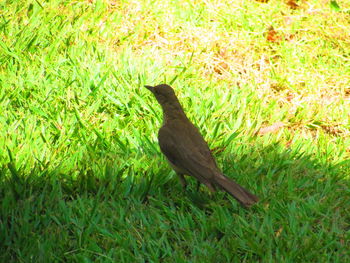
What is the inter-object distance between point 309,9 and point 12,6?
353cm

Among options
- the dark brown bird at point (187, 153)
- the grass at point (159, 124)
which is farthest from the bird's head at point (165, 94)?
the grass at point (159, 124)

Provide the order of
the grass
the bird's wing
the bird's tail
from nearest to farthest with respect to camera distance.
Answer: the grass → the bird's tail → the bird's wing

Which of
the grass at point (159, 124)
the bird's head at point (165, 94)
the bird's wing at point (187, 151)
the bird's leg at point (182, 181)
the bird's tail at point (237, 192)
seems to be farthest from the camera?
the bird's head at point (165, 94)

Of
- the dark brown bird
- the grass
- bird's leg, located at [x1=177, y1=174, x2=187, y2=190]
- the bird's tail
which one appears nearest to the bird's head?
the dark brown bird

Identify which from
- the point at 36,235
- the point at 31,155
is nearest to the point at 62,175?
the point at 31,155

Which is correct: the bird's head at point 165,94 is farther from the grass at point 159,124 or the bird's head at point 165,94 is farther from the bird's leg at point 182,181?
the bird's leg at point 182,181

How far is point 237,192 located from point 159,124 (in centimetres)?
166

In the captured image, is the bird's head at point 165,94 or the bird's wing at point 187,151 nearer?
the bird's wing at point 187,151

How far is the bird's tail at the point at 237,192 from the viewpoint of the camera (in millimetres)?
4555

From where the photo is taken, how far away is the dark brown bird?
4.65 meters

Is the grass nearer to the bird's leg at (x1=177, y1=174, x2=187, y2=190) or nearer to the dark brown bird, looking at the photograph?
the bird's leg at (x1=177, y1=174, x2=187, y2=190)

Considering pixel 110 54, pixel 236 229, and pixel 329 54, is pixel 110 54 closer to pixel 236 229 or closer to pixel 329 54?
pixel 329 54

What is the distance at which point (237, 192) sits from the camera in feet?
15.1

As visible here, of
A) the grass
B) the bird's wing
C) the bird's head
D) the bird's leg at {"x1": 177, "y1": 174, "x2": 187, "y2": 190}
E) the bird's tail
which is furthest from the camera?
the bird's head
